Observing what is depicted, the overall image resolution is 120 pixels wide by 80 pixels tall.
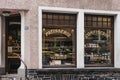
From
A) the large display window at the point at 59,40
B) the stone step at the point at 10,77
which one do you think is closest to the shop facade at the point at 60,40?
the large display window at the point at 59,40

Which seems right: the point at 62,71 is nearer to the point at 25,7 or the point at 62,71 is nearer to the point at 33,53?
the point at 33,53

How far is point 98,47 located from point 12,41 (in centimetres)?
410

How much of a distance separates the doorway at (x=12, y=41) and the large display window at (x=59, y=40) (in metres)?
1.55

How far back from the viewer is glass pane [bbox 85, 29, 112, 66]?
19312 millimetres

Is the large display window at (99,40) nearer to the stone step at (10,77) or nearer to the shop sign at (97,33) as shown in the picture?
the shop sign at (97,33)

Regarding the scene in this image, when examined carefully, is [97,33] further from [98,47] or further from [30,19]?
[30,19]

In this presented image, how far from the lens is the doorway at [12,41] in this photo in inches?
759

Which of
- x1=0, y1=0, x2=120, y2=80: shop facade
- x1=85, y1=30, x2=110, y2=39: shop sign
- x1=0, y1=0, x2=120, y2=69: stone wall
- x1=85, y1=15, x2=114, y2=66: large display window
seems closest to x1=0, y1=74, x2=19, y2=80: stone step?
x1=0, y1=0, x2=120, y2=80: shop facade

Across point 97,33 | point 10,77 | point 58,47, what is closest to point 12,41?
point 10,77

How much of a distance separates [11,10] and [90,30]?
393cm

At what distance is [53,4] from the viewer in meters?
18.3

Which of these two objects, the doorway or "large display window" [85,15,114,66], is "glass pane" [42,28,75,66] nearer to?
"large display window" [85,15,114,66]

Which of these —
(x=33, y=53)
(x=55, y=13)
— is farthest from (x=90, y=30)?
(x=33, y=53)

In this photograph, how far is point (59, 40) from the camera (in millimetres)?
18781
